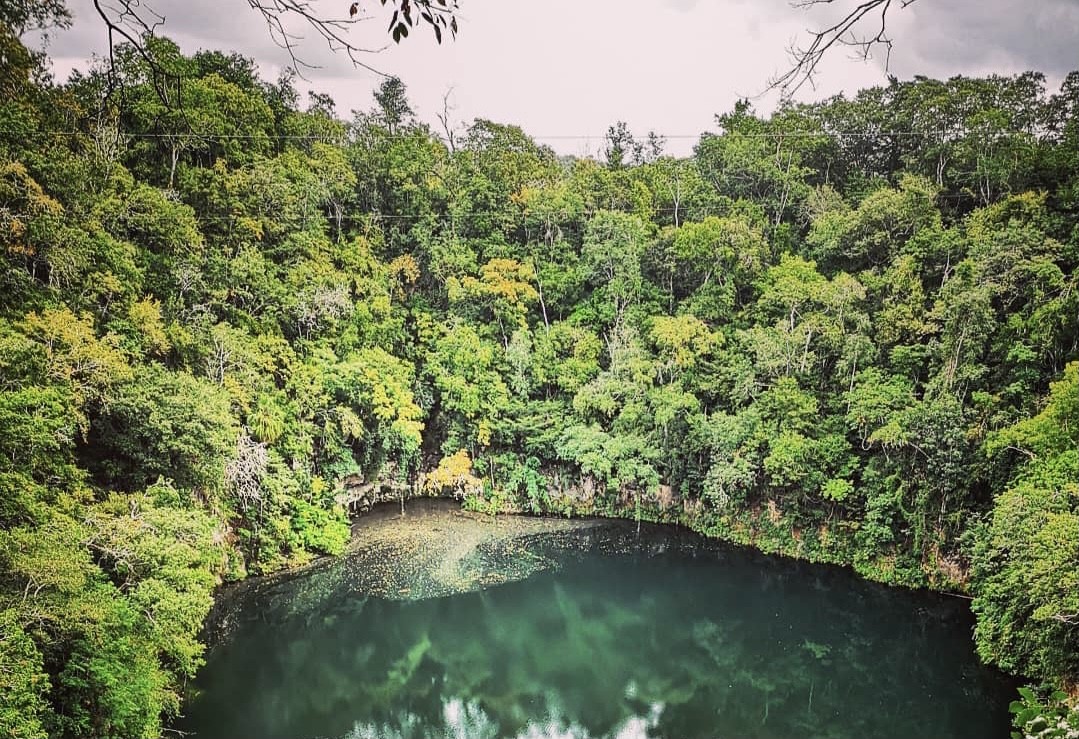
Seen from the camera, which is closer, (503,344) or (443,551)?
(443,551)

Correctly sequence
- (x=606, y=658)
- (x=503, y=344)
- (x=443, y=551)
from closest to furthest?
1. (x=606, y=658)
2. (x=443, y=551)
3. (x=503, y=344)

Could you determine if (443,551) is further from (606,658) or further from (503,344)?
(503,344)

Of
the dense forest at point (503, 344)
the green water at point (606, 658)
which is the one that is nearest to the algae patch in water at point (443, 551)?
the green water at point (606, 658)

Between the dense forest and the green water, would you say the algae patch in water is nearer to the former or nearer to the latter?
the green water

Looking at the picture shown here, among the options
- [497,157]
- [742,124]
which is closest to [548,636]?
[497,157]

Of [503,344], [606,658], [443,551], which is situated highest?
[503,344]

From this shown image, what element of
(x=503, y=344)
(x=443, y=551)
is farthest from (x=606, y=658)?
(x=503, y=344)
